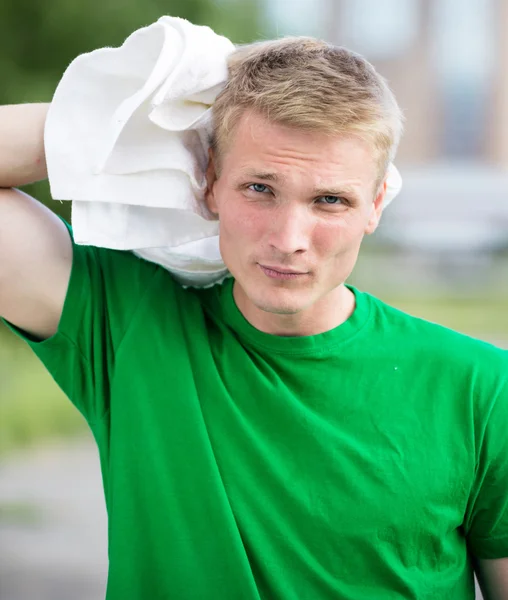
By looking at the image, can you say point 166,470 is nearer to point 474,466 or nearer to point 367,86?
point 474,466

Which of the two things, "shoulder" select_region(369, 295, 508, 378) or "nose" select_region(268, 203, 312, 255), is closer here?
"nose" select_region(268, 203, 312, 255)

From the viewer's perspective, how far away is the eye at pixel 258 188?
1755 millimetres

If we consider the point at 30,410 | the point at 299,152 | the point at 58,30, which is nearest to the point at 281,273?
the point at 299,152

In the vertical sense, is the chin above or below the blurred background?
above

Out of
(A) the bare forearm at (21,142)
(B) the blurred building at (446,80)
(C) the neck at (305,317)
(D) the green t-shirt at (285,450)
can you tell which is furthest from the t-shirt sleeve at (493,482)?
(B) the blurred building at (446,80)

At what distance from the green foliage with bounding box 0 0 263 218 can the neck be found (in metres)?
4.37

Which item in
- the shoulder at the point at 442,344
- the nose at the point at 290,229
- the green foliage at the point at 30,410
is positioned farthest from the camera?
the green foliage at the point at 30,410

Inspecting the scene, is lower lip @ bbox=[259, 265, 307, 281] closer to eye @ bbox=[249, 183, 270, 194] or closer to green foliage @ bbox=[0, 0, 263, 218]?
eye @ bbox=[249, 183, 270, 194]

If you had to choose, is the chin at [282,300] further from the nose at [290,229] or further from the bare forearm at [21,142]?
the bare forearm at [21,142]

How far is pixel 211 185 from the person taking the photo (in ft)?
6.30

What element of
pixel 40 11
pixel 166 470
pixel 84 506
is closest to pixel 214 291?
pixel 166 470

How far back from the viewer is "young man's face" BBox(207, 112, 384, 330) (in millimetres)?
1707

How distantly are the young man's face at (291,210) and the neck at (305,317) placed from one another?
3.3 inches

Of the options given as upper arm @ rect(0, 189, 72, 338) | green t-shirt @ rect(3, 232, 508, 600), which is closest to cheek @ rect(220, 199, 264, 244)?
green t-shirt @ rect(3, 232, 508, 600)
